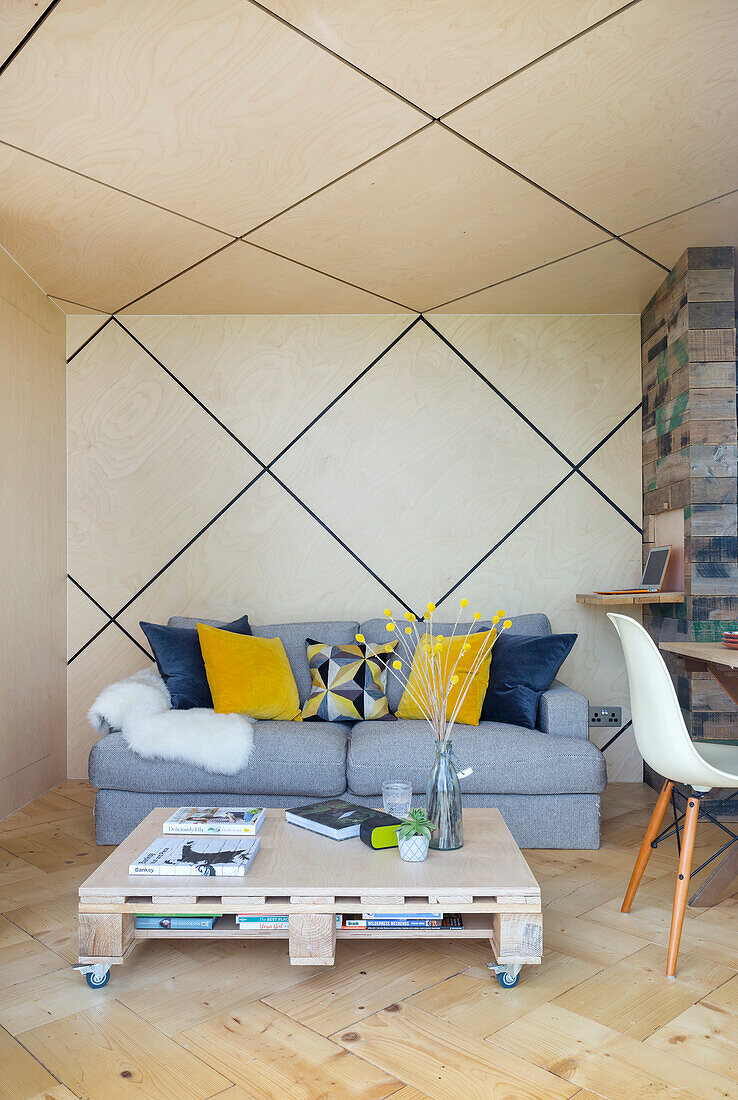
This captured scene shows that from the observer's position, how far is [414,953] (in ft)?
6.79

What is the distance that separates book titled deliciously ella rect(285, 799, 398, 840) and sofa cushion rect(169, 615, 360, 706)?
48.3 inches

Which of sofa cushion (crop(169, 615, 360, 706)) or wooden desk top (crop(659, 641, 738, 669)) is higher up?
wooden desk top (crop(659, 641, 738, 669))

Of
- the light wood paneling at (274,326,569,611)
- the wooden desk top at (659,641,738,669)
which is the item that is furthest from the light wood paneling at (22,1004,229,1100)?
the light wood paneling at (274,326,569,611)

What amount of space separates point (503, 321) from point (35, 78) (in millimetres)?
2455

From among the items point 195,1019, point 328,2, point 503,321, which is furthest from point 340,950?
point 503,321

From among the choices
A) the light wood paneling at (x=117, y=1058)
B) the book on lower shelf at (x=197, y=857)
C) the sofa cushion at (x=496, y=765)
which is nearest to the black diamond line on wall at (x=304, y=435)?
the sofa cushion at (x=496, y=765)

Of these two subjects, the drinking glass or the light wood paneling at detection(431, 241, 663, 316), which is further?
the light wood paneling at detection(431, 241, 663, 316)

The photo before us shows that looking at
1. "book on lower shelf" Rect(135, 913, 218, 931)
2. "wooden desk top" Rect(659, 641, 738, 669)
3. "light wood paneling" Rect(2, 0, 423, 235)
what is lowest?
"book on lower shelf" Rect(135, 913, 218, 931)

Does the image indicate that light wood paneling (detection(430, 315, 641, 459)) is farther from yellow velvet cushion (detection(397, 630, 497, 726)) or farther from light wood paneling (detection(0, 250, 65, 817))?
light wood paneling (detection(0, 250, 65, 817))

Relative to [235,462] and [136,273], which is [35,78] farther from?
[235,462]

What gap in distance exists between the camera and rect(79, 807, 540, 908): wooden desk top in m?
1.83

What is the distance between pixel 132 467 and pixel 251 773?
1.88 metres

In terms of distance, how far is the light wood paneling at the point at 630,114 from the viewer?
1981 mm

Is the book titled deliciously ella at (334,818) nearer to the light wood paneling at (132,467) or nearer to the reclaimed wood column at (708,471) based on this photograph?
the reclaimed wood column at (708,471)
